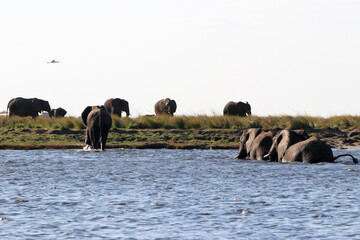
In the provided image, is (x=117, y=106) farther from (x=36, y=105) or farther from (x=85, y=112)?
(x=85, y=112)

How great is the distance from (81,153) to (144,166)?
21.1ft

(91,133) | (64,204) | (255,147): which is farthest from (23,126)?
(64,204)

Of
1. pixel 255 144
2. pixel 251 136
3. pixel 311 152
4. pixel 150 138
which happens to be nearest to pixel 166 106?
pixel 150 138

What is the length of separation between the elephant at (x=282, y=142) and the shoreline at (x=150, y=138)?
26.9ft

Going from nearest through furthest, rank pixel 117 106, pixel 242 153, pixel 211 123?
pixel 242 153 < pixel 211 123 < pixel 117 106

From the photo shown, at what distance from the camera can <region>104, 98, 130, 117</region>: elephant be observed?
182ft

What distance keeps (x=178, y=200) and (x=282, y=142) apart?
395 inches

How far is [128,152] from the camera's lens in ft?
91.9

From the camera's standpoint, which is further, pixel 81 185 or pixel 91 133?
pixel 91 133

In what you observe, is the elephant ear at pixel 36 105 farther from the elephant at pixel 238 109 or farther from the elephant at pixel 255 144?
the elephant at pixel 255 144

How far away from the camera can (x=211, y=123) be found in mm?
38688

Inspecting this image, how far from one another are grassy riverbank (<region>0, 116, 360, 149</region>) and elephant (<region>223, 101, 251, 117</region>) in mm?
13864

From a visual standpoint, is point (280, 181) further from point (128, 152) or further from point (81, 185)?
point (128, 152)

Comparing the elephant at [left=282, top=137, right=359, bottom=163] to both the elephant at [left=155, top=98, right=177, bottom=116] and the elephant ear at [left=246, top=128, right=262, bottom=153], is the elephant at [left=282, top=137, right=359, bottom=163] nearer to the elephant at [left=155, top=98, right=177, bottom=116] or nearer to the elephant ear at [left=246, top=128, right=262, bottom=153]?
the elephant ear at [left=246, top=128, right=262, bottom=153]
